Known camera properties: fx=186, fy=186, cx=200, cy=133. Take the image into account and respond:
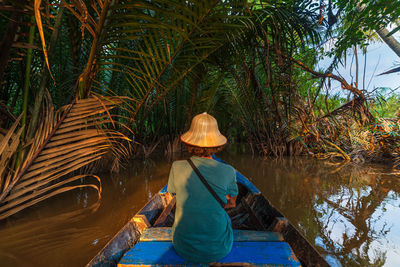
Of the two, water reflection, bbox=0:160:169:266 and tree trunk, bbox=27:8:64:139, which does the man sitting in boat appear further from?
tree trunk, bbox=27:8:64:139

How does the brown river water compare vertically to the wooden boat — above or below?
below

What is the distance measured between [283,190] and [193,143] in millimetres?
2250

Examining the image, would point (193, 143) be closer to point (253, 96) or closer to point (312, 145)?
point (253, 96)

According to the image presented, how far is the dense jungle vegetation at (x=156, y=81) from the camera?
1.52 metres

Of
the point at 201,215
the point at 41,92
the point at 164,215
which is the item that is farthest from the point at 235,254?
the point at 41,92

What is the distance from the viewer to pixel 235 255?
103cm

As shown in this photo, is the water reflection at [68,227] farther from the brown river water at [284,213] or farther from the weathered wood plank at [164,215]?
the weathered wood plank at [164,215]

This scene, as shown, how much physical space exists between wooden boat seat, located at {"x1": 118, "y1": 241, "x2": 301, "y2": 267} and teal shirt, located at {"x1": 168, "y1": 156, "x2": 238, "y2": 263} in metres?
0.05

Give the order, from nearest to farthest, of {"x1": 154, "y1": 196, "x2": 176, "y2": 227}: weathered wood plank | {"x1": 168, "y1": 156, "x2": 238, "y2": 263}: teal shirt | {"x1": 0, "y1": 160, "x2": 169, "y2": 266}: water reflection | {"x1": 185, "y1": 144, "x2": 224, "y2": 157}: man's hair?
{"x1": 168, "y1": 156, "x2": 238, "y2": 263}: teal shirt → {"x1": 185, "y1": 144, "x2": 224, "y2": 157}: man's hair → {"x1": 0, "y1": 160, "x2": 169, "y2": 266}: water reflection → {"x1": 154, "y1": 196, "x2": 176, "y2": 227}: weathered wood plank

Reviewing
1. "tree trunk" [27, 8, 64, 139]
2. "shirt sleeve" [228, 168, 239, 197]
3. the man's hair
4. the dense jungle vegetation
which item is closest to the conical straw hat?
the man's hair

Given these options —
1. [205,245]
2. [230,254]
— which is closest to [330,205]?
[230,254]

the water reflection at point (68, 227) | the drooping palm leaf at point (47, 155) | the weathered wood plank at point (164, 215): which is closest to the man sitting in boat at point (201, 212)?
the weathered wood plank at point (164, 215)

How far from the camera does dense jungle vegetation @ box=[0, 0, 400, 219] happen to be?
60.0 inches

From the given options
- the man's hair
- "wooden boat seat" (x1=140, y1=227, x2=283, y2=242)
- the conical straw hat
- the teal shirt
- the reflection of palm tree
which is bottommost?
the reflection of palm tree
